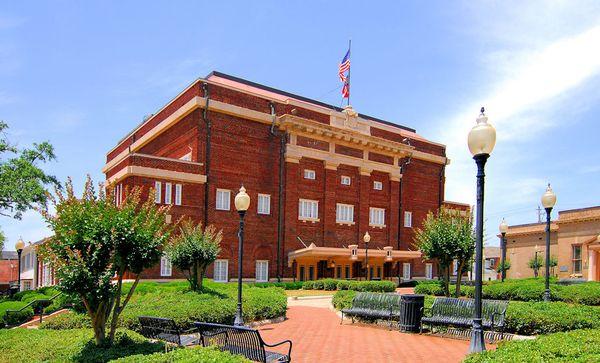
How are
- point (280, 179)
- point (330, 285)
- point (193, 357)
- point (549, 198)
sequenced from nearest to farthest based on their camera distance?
point (193, 357) < point (549, 198) < point (330, 285) < point (280, 179)

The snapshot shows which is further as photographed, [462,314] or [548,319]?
[462,314]

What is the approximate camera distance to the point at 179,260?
1845 centimetres

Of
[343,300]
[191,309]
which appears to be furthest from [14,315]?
[343,300]

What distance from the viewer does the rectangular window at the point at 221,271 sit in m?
31.5

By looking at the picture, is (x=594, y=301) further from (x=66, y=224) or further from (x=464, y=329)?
(x=66, y=224)

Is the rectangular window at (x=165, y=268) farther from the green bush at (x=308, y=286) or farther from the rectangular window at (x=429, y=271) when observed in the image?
the rectangular window at (x=429, y=271)

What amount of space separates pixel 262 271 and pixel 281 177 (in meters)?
6.70

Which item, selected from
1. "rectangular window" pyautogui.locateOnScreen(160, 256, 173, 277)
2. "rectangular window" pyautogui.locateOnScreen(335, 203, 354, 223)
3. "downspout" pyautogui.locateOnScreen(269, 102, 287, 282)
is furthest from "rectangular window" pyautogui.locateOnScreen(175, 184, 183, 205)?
"rectangular window" pyautogui.locateOnScreen(335, 203, 354, 223)

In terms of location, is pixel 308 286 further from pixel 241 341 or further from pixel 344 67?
pixel 241 341

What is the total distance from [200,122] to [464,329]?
22718 mm

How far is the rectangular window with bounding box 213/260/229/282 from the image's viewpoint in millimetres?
31500

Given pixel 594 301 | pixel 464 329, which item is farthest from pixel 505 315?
pixel 594 301

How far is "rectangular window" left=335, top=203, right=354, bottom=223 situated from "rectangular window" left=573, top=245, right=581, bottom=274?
19.7 metres

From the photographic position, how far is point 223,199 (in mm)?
32312
